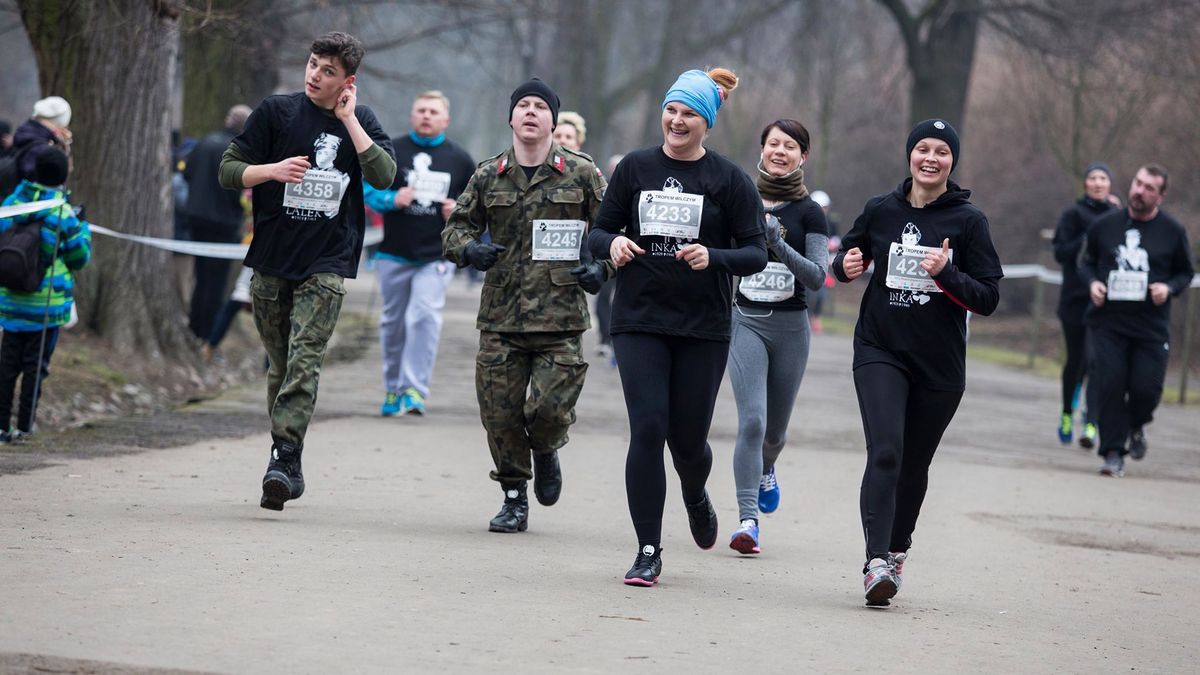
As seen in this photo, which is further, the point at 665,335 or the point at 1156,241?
the point at 1156,241

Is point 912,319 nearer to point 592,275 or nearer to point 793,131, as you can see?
point 592,275

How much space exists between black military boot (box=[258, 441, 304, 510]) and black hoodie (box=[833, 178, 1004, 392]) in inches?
96.4

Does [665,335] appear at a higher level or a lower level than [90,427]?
higher

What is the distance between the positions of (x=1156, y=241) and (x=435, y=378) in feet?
20.8

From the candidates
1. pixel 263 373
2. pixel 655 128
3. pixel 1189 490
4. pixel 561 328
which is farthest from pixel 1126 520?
pixel 655 128

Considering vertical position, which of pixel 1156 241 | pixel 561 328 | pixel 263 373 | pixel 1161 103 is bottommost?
pixel 263 373

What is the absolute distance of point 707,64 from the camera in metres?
12.7

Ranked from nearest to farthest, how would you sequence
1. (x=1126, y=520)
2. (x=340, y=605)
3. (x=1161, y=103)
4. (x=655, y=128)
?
(x=340, y=605) < (x=1126, y=520) < (x=1161, y=103) < (x=655, y=128)

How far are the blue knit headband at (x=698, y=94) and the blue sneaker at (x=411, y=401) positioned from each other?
5947 millimetres

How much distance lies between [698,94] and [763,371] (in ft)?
6.17

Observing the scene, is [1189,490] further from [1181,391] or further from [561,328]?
[1181,391]

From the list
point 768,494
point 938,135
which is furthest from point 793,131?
point 768,494

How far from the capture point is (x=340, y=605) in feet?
19.2

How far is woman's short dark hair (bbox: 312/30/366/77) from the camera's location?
309 inches
